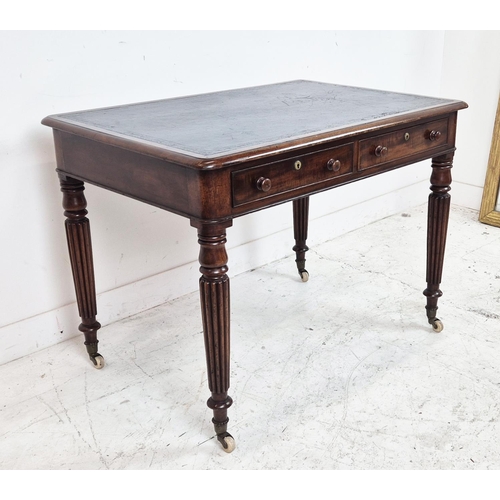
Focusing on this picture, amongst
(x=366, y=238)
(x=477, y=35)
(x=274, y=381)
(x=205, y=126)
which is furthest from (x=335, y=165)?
(x=477, y=35)

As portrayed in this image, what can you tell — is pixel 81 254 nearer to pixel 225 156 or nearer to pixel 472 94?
pixel 225 156

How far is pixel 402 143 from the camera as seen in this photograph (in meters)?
2.28

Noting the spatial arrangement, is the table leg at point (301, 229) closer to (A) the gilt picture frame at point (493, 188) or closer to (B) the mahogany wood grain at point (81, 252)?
(B) the mahogany wood grain at point (81, 252)

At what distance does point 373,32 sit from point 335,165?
182 cm

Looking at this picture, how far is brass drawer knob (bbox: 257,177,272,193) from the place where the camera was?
6.04 ft

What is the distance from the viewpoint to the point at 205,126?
81.4 inches

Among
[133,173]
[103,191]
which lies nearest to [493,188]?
[103,191]

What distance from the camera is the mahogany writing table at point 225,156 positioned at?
5.91ft

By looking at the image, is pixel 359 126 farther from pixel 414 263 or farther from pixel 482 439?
pixel 414 263

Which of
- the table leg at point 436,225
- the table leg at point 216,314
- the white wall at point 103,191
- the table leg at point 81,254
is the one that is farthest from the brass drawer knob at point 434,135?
the table leg at point 81,254

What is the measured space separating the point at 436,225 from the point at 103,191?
1.28 metres

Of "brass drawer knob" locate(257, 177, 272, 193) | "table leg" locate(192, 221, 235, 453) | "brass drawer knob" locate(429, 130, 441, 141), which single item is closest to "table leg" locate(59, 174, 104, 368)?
"table leg" locate(192, 221, 235, 453)

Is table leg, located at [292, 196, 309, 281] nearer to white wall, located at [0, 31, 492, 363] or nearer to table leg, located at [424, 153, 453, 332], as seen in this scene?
white wall, located at [0, 31, 492, 363]

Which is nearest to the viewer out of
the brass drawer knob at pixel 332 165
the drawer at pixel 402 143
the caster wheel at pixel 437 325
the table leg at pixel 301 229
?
the brass drawer knob at pixel 332 165
